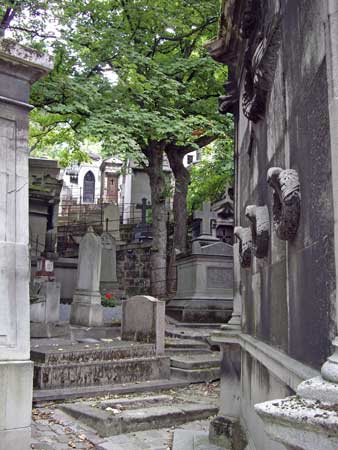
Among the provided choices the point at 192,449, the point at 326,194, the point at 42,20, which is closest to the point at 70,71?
the point at 42,20

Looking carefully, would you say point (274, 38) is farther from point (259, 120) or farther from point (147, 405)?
point (147, 405)

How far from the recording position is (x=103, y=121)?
1238 centimetres

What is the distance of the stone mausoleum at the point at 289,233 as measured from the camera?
174 cm

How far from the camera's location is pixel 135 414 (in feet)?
19.5

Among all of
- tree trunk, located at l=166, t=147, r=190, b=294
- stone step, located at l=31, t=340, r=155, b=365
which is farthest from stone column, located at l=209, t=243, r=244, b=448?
tree trunk, located at l=166, t=147, r=190, b=294

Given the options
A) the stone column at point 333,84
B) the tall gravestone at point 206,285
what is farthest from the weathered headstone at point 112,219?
the stone column at point 333,84

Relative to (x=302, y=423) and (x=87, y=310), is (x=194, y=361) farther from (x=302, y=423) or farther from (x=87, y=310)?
(x=302, y=423)

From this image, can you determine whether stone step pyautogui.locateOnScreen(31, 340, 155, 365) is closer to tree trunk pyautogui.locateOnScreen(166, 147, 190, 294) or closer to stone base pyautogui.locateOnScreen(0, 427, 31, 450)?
stone base pyautogui.locateOnScreen(0, 427, 31, 450)

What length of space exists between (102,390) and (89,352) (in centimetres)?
82

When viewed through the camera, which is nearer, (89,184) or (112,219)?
(112,219)

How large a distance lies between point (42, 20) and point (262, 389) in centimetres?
1257

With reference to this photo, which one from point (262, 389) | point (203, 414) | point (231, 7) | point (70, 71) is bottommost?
point (203, 414)

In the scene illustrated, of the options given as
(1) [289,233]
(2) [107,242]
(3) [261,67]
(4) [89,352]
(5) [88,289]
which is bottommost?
(4) [89,352]

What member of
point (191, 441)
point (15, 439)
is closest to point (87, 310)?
point (191, 441)
